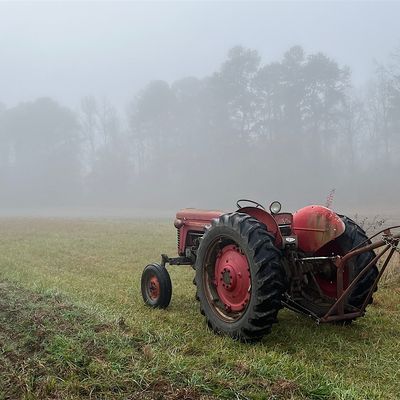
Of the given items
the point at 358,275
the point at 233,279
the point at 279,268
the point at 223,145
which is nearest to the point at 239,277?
the point at 233,279

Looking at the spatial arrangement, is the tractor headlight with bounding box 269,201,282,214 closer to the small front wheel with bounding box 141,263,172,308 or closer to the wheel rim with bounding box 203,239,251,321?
the wheel rim with bounding box 203,239,251,321

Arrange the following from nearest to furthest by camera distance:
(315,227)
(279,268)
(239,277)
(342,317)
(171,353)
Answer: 1. (171,353)
2. (279,268)
3. (342,317)
4. (239,277)
5. (315,227)

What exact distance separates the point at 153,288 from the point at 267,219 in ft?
7.21

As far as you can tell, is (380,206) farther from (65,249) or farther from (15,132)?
(15,132)

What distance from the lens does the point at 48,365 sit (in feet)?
12.0

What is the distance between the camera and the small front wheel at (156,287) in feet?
20.4

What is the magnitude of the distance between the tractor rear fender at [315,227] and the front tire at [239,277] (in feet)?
2.62

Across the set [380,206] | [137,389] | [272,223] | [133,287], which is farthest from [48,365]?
[380,206]

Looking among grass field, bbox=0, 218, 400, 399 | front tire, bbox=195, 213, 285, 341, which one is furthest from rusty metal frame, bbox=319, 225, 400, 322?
front tire, bbox=195, 213, 285, 341

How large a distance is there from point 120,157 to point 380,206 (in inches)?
1530

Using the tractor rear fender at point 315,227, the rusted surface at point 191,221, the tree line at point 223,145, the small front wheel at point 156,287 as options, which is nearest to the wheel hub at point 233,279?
the tractor rear fender at point 315,227

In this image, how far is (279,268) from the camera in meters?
4.44

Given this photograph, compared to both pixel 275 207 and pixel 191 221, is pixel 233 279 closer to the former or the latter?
pixel 275 207

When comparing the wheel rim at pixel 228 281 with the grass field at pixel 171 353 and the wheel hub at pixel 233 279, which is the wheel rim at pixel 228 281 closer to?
the wheel hub at pixel 233 279
